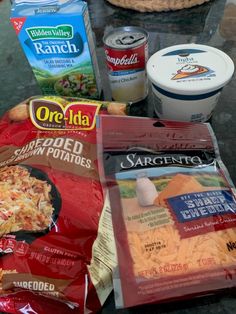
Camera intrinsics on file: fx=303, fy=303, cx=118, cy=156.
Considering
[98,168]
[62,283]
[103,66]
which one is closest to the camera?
[62,283]

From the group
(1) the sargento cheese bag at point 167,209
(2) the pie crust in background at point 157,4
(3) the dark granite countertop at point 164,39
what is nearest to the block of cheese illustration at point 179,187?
(1) the sargento cheese bag at point 167,209

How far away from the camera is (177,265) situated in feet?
1.44

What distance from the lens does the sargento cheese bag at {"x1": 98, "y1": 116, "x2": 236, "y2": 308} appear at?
0.43 m

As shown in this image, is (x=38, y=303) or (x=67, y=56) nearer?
(x=38, y=303)

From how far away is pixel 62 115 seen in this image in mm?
596

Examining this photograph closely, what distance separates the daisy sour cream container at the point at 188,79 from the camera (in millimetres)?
575

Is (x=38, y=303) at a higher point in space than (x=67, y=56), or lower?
lower

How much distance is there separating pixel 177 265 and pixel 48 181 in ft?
0.77

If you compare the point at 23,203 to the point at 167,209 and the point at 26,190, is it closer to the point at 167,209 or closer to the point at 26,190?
the point at 26,190

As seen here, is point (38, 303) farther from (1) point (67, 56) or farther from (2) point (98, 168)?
(1) point (67, 56)

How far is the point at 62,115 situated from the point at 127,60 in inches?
7.2

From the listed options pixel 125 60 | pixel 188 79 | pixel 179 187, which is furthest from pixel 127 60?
pixel 179 187

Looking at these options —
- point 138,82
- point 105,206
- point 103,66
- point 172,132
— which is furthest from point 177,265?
point 103,66

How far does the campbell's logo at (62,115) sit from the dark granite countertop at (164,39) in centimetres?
18
